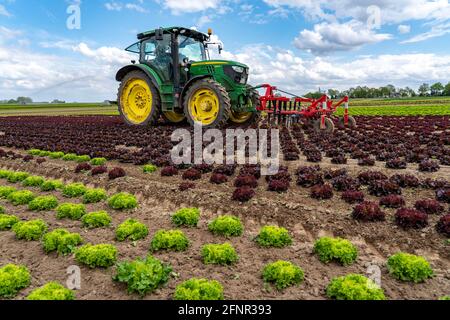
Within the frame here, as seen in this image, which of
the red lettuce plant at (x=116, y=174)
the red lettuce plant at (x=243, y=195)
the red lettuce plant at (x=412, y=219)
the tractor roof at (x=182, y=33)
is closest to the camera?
the red lettuce plant at (x=412, y=219)

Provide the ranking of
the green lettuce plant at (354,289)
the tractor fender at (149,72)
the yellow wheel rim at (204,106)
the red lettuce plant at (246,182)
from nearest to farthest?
the green lettuce plant at (354,289), the red lettuce plant at (246,182), the yellow wheel rim at (204,106), the tractor fender at (149,72)

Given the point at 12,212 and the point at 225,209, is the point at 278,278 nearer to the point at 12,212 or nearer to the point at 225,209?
the point at 225,209

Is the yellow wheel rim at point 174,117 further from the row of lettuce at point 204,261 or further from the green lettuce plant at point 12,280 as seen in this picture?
the green lettuce plant at point 12,280

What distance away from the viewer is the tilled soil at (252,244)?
421 cm

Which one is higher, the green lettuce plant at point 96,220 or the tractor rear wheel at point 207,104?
the tractor rear wheel at point 207,104

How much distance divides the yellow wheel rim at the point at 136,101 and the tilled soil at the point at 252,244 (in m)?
10.2

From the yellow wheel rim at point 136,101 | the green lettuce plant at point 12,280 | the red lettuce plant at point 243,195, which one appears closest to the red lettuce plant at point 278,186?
the red lettuce plant at point 243,195

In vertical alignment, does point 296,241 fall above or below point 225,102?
below

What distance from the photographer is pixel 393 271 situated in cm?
434

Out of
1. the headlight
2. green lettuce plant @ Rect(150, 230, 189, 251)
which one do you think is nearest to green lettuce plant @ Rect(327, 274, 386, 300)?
green lettuce plant @ Rect(150, 230, 189, 251)

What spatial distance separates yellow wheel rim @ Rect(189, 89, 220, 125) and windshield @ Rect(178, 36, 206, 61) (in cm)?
214
